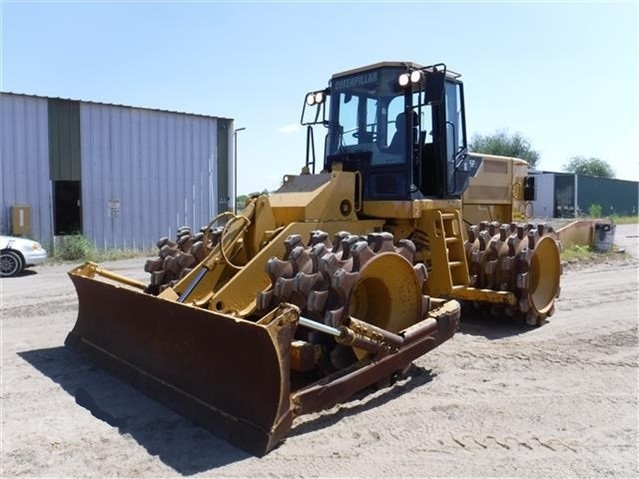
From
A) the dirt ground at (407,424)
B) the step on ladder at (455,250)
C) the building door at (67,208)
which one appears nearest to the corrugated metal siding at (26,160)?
the building door at (67,208)

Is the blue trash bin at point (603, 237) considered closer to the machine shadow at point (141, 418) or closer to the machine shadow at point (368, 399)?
the machine shadow at point (368, 399)

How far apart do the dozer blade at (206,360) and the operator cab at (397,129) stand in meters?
2.68

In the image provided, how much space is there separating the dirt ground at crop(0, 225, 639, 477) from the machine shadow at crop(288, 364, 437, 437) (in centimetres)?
1

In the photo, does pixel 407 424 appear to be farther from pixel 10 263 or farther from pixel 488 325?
pixel 10 263

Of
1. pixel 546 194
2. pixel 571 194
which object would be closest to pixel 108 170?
pixel 546 194

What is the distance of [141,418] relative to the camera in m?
4.26

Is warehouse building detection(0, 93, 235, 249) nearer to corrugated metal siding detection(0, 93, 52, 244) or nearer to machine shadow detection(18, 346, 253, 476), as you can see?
corrugated metal siding detection(0, 93, 52, 244)

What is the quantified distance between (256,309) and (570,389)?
2.74 m

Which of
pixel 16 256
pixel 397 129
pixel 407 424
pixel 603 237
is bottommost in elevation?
pixel 407 424

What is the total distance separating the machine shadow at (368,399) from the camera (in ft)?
13.6

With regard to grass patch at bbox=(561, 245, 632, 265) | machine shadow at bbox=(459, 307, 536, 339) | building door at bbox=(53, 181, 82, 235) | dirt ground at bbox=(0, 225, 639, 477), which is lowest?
dirt ground at bbox=(0, 225, 639, 477)

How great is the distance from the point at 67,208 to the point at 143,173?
2367mm

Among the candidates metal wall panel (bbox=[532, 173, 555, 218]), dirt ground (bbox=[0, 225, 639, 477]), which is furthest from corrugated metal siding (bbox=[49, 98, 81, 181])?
metal wall panel (bbox=[532, 173, 555, 218])

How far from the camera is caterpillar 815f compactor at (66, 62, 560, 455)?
403 cm
